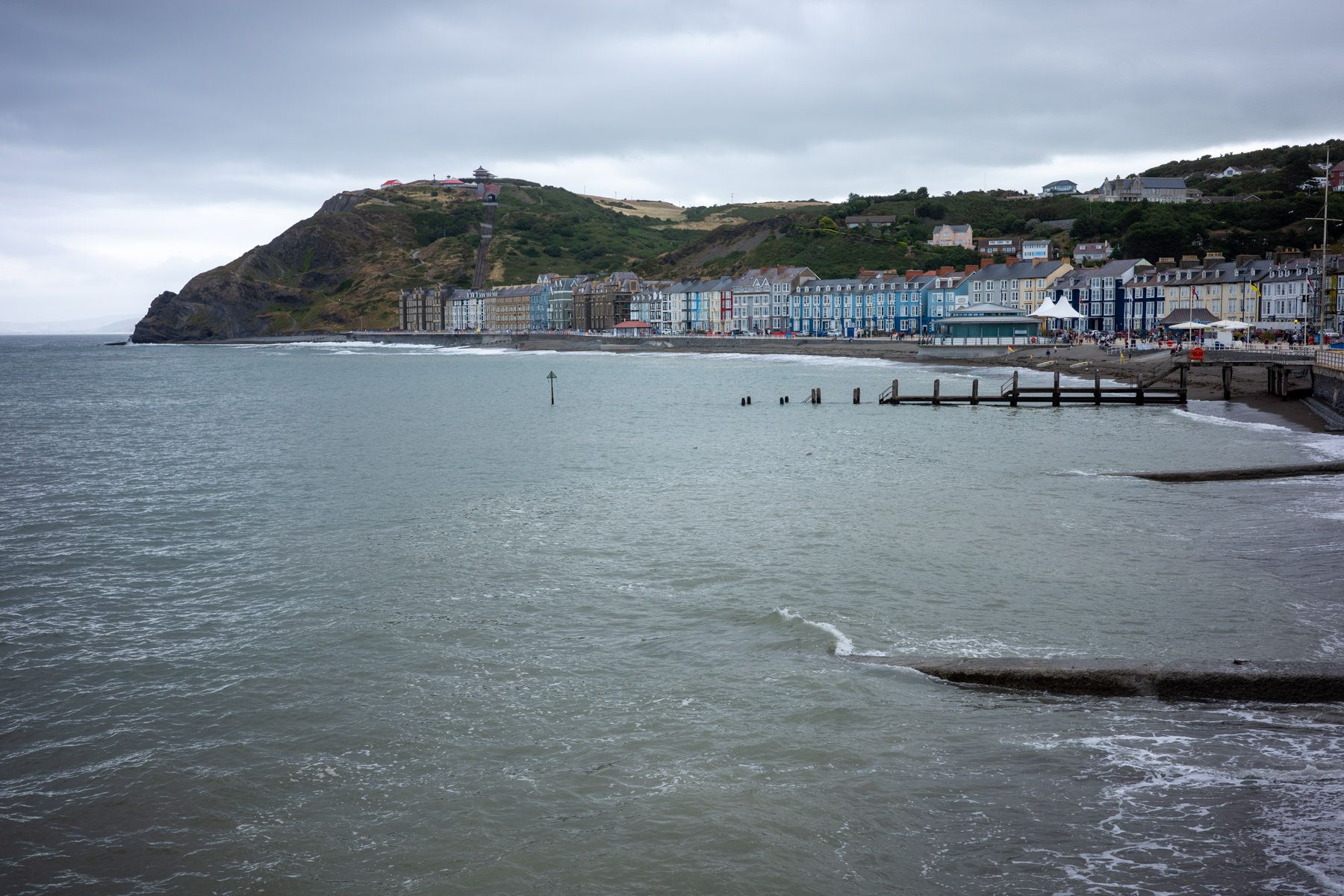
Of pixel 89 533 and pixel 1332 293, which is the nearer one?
pixel 89 533

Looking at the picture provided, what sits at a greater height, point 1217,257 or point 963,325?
point 1217,257

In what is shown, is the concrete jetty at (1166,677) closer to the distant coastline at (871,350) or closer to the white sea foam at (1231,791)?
the white sea foam at (1231,791)

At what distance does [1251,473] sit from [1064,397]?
77.6 feet

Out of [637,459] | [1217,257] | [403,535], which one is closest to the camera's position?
[403,535]

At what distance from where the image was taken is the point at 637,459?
3172 cm

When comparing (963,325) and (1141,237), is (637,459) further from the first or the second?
(1141,237)

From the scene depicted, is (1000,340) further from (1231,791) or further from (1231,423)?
(1231,791)

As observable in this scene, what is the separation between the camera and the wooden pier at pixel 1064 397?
44938mm

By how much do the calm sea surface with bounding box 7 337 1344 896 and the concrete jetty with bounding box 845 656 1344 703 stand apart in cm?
22

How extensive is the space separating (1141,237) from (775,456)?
10884cm

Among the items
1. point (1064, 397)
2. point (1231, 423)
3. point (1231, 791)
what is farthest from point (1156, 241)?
point (1231, 791)

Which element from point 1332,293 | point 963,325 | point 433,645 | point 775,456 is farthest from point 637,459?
point 1332,293

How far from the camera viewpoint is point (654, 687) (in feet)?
38.2

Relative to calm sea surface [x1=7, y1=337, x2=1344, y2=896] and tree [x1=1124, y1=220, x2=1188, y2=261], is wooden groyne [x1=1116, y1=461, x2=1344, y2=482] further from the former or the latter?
tree [x1=1124, y1=220, x2=1188, y2=261]
